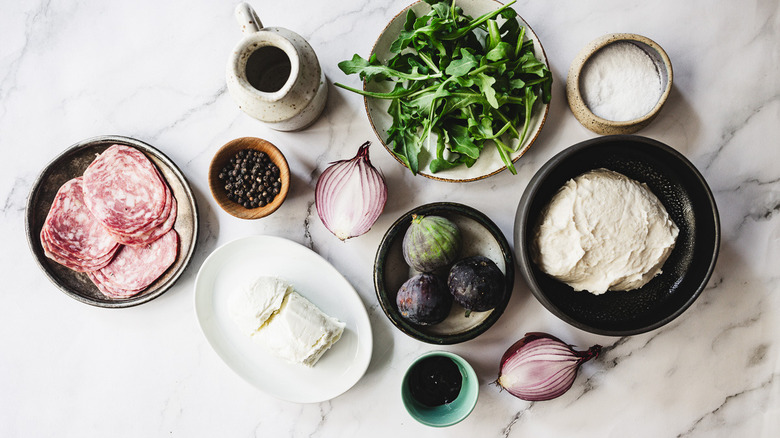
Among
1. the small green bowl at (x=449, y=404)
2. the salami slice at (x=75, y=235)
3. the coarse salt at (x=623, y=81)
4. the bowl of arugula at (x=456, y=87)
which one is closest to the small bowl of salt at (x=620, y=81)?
the coarse salt at (x=623, y=81)

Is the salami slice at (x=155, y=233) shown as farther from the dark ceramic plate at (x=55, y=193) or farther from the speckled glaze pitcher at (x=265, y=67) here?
the speckled glaze pitcher at (x=265, y=67)

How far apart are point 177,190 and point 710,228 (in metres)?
1.09

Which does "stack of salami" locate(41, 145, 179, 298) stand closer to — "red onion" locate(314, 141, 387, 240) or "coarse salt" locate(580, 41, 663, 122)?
"red onion" locate(314, 141, 387, 240)

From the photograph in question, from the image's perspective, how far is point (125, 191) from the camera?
110 cm

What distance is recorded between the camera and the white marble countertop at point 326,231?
1085 millimetres

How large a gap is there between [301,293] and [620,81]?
0.80m

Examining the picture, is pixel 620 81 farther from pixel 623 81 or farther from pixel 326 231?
pixel 326 231

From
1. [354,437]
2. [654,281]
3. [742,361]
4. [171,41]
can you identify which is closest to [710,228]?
[654,281]

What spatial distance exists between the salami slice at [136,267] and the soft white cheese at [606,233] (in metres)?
0.80

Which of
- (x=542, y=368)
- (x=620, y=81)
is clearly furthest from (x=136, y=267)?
(x=620, y=81)

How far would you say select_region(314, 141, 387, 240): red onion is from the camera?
1023 mm

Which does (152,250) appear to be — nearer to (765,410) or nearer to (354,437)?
(354,437)

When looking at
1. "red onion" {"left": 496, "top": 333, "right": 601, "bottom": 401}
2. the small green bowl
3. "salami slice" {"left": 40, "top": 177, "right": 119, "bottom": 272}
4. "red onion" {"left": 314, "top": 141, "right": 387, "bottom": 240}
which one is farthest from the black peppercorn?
"red onion" {"left": 496, "top": 333, "right": 601, "bottom": 401}

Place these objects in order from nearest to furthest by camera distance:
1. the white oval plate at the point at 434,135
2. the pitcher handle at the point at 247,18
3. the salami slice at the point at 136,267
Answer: the pitcher handle at the point at 247,18 < the white oval plate at the point at 434,135 < the salami slice at the point at 136,267
